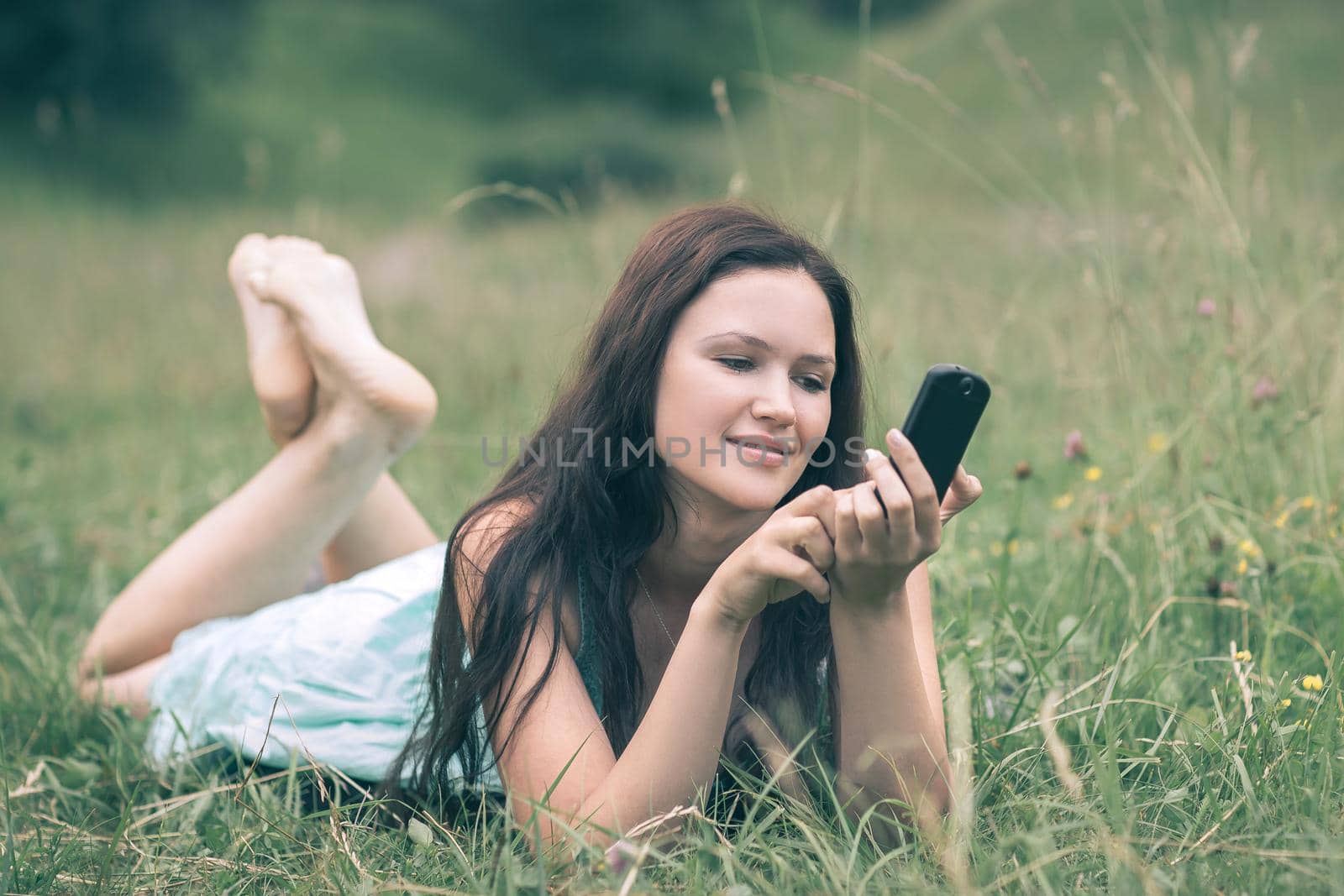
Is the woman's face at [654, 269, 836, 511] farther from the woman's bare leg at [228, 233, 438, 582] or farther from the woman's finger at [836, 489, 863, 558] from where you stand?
the woman's bare leg at [228, 233, 438, 582]

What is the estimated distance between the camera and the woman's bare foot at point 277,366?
2.24 meters

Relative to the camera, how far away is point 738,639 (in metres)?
1.36

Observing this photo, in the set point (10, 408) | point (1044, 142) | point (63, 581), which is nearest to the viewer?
point (63, 581)

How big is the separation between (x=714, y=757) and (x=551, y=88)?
2202 cm

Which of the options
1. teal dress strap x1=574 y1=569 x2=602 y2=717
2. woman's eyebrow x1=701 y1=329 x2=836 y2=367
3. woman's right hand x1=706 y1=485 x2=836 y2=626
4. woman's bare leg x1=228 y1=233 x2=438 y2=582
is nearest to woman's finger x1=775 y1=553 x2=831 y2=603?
woman's right hand x1=706 y1=485 x2=836 y2=626

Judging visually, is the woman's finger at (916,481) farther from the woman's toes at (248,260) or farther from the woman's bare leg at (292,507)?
the woman's toes at (248,260)

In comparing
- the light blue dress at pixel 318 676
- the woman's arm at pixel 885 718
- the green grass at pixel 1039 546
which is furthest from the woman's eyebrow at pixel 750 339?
the light blue dress at pixel 318 676

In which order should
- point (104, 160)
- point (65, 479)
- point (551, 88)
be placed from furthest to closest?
point (551, 88) → point (104, 160) → point (65, 479)

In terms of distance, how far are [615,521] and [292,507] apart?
0.85 metres

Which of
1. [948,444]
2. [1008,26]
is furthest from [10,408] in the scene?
[1008,26]

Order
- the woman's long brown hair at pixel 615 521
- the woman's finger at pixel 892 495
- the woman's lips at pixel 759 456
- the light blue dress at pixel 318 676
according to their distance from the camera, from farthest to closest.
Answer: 1. the light blue dress at pixel 318 676
2. the woman's long brown hair at pixel 615 521
3. the woman's lips at pixel 759 456
4. the woman's finger at pixel 892 495

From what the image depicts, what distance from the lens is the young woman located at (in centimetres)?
134

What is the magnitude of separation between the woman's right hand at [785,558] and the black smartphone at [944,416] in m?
0.13

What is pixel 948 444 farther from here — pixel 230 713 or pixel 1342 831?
pixel 230 713
